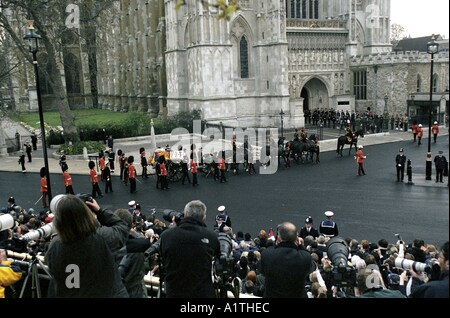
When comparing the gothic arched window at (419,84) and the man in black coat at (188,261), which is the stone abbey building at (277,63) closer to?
the gothic arched window at (419,84)

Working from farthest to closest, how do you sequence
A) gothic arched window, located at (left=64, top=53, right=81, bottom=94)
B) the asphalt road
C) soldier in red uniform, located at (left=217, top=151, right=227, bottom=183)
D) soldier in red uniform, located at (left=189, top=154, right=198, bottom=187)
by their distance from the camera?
gothic arched window, located at (left=64, top=53, right=81, bottom=94) → soldier in red uniform, located at (left=217, top=151, right=227, bottom=183) → soldier in red uniform, located at (left=189, top=154, right=198, bottom=187) → the asphalt road

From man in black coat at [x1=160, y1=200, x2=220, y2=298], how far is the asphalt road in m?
9.06

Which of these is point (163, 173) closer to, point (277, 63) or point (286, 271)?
point (286, 271)

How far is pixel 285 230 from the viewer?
4.39 meters

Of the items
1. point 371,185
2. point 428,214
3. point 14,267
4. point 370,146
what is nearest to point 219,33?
point 370,146

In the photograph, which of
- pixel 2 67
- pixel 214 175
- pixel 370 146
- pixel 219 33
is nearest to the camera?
pixel 214 175

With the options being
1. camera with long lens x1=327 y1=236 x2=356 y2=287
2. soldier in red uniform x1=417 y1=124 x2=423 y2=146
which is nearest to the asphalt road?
soldier in red uniform x1=417 y1=124 x2=423 y2=146

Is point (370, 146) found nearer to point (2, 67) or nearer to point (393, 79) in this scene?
point (393, 79)

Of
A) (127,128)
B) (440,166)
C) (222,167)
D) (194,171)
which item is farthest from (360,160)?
(127,128)

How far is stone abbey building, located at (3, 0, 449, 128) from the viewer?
37.8 m

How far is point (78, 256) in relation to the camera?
3938 millimetres

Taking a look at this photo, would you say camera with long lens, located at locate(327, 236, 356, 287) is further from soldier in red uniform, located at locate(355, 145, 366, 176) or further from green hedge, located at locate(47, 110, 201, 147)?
green hedge, located at locate(47, 110, 201, 147)
